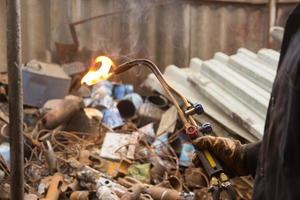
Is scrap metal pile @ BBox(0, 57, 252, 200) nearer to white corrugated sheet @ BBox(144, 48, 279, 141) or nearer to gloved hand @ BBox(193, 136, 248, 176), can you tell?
white corrugated sheet @ BBox(144, 48, 279, 141)

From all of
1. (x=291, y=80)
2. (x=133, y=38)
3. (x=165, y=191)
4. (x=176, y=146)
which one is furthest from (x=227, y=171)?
(x=133, y=38)

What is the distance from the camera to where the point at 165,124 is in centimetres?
381

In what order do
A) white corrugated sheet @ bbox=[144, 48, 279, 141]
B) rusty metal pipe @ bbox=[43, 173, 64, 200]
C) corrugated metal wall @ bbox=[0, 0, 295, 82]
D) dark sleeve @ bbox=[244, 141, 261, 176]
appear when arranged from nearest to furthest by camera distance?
1. dark sleeve @ bbox=[244, 141, 261, 176]
2. rusty metal pipe @ bbox=[43, 173, 64, 200]
3. white corrugated sheet @ bbox=[144, 48, 279, 141]
4. corrugated metal wall @ bbox=[0, 0, 295, 82]

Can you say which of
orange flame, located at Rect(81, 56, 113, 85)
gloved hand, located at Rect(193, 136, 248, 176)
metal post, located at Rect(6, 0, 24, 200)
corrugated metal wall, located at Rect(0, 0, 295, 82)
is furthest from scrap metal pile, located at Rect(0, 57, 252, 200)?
orange flame, located at Rect(81, 56, 113, 85)

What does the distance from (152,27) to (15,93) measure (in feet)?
9.63

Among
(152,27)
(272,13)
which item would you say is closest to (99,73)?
(152,27)

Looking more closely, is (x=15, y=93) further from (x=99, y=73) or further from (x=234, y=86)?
(x=234, y=86)

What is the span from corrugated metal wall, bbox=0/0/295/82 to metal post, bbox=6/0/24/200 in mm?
2571

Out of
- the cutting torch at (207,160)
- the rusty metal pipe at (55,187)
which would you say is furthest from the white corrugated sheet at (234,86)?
the cutting torch at (207,160)

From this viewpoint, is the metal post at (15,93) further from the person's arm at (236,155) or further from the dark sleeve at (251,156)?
the dark sleeve at (251,156)

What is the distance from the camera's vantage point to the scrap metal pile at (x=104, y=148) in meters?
2.84

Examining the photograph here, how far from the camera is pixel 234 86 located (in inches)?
148

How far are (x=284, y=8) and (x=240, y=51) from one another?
2.27 feet

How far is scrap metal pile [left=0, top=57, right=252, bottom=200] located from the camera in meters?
2.84
